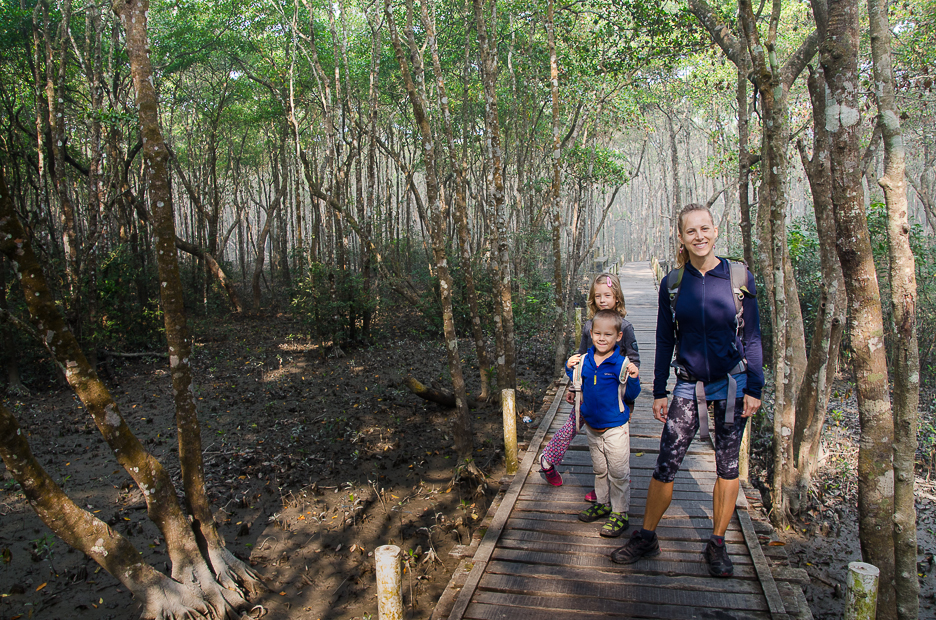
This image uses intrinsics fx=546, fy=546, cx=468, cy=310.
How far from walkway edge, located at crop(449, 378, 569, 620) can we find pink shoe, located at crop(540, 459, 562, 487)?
25cm

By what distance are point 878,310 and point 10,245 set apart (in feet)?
14.9

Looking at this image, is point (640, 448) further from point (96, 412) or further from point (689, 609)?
point (96, 412)

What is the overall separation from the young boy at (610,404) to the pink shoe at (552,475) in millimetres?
856

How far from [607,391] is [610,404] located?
0.28 feet

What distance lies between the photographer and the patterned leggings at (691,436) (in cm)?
300

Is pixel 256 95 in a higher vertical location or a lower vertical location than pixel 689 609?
higher


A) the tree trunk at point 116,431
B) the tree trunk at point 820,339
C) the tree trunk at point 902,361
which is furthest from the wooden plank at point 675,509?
the tree trunk at point 820,339

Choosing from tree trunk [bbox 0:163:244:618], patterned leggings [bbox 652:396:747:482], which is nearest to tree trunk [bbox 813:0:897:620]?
patterned leggings [bbox 652:396:747:482]

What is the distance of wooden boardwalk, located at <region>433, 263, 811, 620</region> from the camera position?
9.91ft

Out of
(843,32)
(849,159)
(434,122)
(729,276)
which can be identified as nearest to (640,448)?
(729,276)

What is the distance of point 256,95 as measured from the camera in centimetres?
1739

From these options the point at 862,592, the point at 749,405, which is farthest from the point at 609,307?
the point at 862,592

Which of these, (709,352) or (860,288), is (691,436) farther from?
(860,288)

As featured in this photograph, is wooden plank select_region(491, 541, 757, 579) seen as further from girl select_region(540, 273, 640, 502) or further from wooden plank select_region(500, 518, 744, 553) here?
girl select_region(540, 273, 640, 502)
